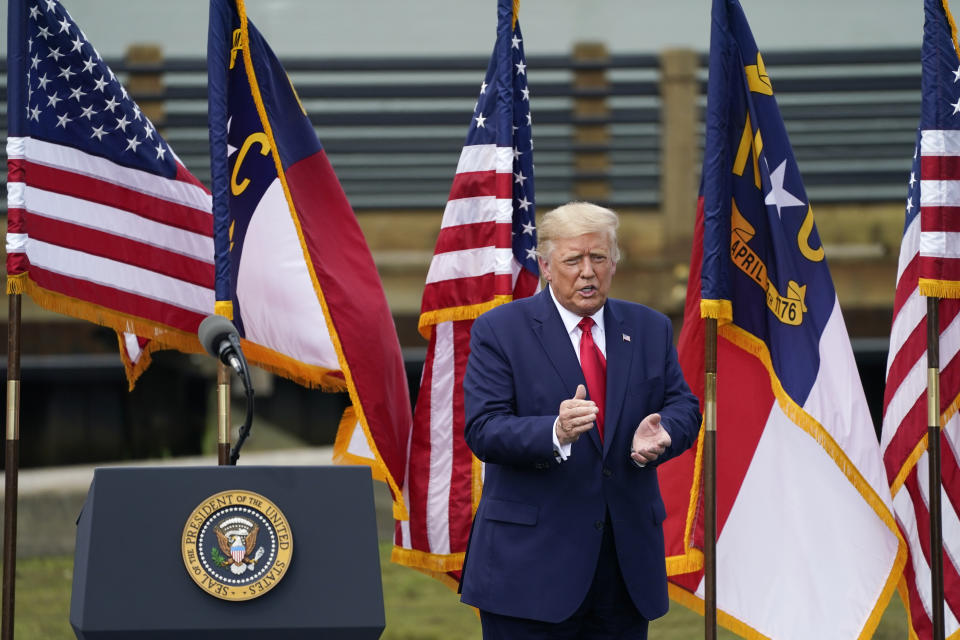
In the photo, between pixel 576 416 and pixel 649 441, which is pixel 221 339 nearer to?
pixel 576 416

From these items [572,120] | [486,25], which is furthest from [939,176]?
[486,25]

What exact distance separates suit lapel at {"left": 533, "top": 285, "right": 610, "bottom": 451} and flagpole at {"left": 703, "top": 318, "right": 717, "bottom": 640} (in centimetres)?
106

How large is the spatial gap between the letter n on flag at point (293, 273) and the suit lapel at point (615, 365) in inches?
62.2

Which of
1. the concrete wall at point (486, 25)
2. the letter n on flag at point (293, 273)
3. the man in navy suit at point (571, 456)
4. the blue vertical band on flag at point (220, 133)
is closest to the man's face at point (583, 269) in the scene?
the man in navy suit at point (571, 456)

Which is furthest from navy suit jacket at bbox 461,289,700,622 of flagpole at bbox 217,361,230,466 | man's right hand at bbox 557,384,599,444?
flagpole at bbox 217,361,230,466

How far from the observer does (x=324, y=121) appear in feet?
35.7

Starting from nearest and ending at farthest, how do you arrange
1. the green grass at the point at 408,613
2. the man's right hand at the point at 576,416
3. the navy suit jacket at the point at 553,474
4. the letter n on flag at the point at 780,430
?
the man's right hand at the point at 576,416 → the navy suit jacket at the point at 553,474 → the letter n on flag at the point at 780,430 → the green grass at the point at 408,613

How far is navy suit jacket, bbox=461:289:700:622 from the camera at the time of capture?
9.47 ft

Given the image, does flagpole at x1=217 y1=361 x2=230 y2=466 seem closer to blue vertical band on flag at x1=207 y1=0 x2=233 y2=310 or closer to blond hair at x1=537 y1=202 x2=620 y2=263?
blue vertical band on flag at x1=207 y1=0 x2=233 y2=310

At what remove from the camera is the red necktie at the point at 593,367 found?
3.00 metres

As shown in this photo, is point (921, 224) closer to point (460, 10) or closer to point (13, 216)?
point (13, 216)

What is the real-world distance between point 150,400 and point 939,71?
852 centimetres

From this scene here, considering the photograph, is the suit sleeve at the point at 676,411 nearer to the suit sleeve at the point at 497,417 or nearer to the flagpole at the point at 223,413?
the suit sleeve at the point at 497,417

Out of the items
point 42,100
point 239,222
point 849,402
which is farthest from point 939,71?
point 42,100
